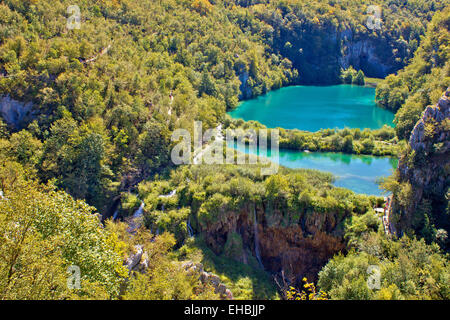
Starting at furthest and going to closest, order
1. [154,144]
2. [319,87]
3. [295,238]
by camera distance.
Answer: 1. [319,87]
2. [154,144]
3. [295,238]

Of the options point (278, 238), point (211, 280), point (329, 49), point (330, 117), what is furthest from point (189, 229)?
point (329, 49)

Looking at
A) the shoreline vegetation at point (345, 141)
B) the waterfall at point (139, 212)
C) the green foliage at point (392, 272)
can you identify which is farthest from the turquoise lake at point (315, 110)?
the green foliage at point (392, 272)

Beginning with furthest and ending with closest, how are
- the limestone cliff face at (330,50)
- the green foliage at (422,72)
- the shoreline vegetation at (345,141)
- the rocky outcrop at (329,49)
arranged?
the limestone cliff face at (330,50)
the rocky outcrop at (329,49)
the green foliage at (422,72)
the shoreline vegetation at (345,141)

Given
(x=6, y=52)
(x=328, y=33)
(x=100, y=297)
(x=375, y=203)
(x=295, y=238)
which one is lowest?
(x=295, y=238)

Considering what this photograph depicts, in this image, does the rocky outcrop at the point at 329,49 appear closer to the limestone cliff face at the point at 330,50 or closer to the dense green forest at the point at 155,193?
the limestone cliff face at the point at 330,50

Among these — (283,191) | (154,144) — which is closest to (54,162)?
(154,144)

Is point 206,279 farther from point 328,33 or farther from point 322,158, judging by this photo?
point 328,33
